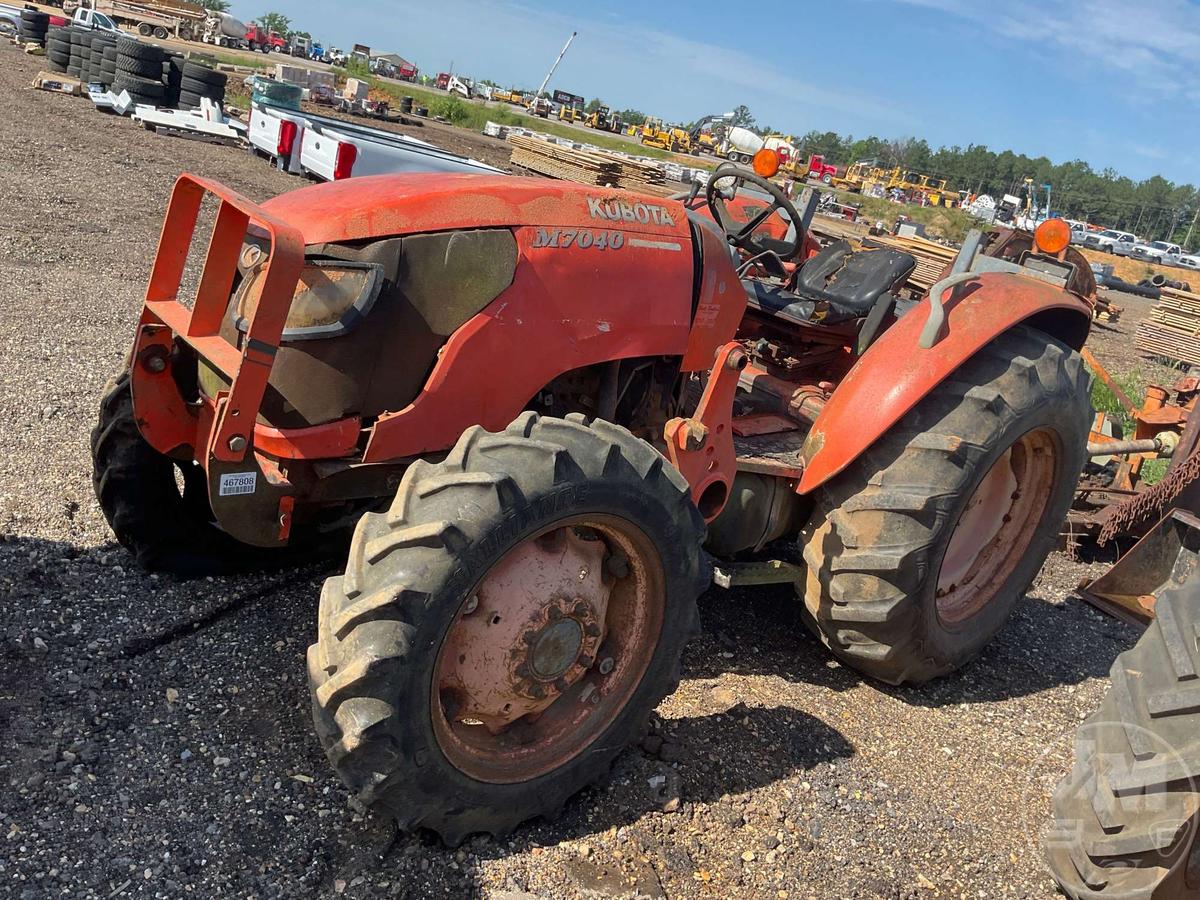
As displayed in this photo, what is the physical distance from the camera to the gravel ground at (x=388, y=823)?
2.40m

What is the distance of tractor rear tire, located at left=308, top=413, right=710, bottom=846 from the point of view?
7.27 ft

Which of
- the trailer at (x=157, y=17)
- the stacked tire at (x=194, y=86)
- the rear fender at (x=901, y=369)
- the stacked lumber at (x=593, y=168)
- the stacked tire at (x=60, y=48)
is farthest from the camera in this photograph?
the trailer at (x=157, y=17)

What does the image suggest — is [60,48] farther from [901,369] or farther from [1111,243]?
[1111,243]

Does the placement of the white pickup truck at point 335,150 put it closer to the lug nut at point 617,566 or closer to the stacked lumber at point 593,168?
the stacked lumber at point 593,168

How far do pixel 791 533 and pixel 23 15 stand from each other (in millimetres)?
29059

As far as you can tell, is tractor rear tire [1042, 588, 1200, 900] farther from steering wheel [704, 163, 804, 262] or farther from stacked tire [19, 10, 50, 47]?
stacked tire [19, 10, 50, 47]

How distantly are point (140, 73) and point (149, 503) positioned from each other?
17.2 m

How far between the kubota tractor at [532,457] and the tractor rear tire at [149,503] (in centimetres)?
1

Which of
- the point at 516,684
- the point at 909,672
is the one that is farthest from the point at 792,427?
the point at 516,684

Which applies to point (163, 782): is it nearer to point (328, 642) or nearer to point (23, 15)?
point (328, 642)

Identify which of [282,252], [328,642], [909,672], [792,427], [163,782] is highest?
[282,252]

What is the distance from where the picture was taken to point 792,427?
396 cm

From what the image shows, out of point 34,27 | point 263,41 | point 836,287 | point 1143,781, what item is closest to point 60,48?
point 34,27

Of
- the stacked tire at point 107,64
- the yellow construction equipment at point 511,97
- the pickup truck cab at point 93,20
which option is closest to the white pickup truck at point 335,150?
the stacked tire at point 107,64
